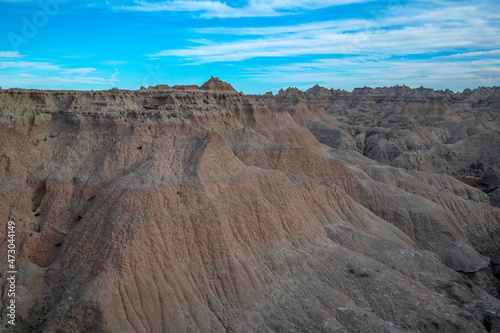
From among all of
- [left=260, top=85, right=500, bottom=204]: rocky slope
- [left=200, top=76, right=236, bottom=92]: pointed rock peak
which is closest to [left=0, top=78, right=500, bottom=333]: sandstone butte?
[left=200, top=76, right=236, bottom=92]: pointed rock peak

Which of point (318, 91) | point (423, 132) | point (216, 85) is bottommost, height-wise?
point (423, 132)

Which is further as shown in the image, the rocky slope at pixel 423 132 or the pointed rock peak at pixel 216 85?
the rocky slope at pixel 423 132

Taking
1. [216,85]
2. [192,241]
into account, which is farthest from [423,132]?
[192,241]

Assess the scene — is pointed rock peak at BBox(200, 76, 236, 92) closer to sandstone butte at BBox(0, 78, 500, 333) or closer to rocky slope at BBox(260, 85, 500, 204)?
rocky slope at BBox(260, 85, 500, 204)

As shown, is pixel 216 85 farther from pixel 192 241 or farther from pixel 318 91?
pixel 318 91

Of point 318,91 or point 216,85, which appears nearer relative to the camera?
point 216,85

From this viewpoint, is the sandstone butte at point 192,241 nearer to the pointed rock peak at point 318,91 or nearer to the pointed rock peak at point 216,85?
the pointed rock peak at point 216,85

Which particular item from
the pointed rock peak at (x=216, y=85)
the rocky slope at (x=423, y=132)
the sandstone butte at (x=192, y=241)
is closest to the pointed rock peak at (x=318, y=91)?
the rocky slope at (x=423, y=132)
